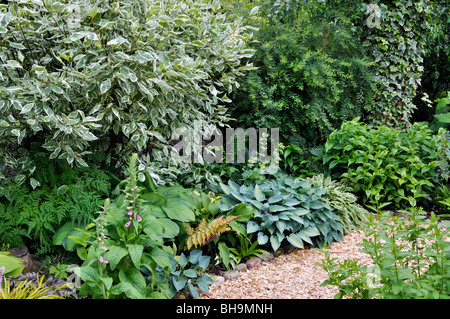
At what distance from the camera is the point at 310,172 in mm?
4059

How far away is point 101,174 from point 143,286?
0.99 meters

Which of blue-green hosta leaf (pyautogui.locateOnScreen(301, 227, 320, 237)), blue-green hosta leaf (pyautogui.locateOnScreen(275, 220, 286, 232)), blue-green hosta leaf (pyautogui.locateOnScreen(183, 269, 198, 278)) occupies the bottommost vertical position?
blue-green hosta leaf (pyautogui.locateOnScreen(301, 227, 320, 237))

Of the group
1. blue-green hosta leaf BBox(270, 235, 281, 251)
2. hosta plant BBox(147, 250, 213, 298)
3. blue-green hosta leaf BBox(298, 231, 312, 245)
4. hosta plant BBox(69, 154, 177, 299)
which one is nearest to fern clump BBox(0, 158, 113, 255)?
hosta plant BBox(69, 154, 177, 299)

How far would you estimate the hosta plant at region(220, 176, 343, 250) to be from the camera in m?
2.92

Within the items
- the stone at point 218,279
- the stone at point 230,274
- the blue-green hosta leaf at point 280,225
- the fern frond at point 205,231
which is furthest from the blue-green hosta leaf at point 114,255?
the blue-green hosta leaf at point 280,225

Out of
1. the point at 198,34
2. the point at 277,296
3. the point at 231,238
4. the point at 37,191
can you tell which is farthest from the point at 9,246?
the point at 198,34

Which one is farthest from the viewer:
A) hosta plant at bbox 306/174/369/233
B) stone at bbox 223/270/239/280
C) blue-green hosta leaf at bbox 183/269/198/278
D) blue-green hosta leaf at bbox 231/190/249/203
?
hosta plant at bbox 306/174/369/233

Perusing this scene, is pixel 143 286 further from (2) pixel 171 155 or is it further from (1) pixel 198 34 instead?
(1) pixel 198 34

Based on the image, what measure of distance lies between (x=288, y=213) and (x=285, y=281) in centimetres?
58

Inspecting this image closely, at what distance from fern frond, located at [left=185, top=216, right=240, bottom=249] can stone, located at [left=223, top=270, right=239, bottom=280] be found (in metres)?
0.31

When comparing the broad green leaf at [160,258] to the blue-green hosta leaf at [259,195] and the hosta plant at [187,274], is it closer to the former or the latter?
the hosta plant at [187,274]

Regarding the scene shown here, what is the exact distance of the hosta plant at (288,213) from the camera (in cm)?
292

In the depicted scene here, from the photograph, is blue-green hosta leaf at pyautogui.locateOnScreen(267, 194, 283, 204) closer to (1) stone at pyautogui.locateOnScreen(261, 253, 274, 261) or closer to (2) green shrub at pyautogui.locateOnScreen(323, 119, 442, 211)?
(1) stone at pyautogui.locateOnScreen(261, 253, 274, 261)

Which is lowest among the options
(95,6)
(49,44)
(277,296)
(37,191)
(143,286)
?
(277,296)
